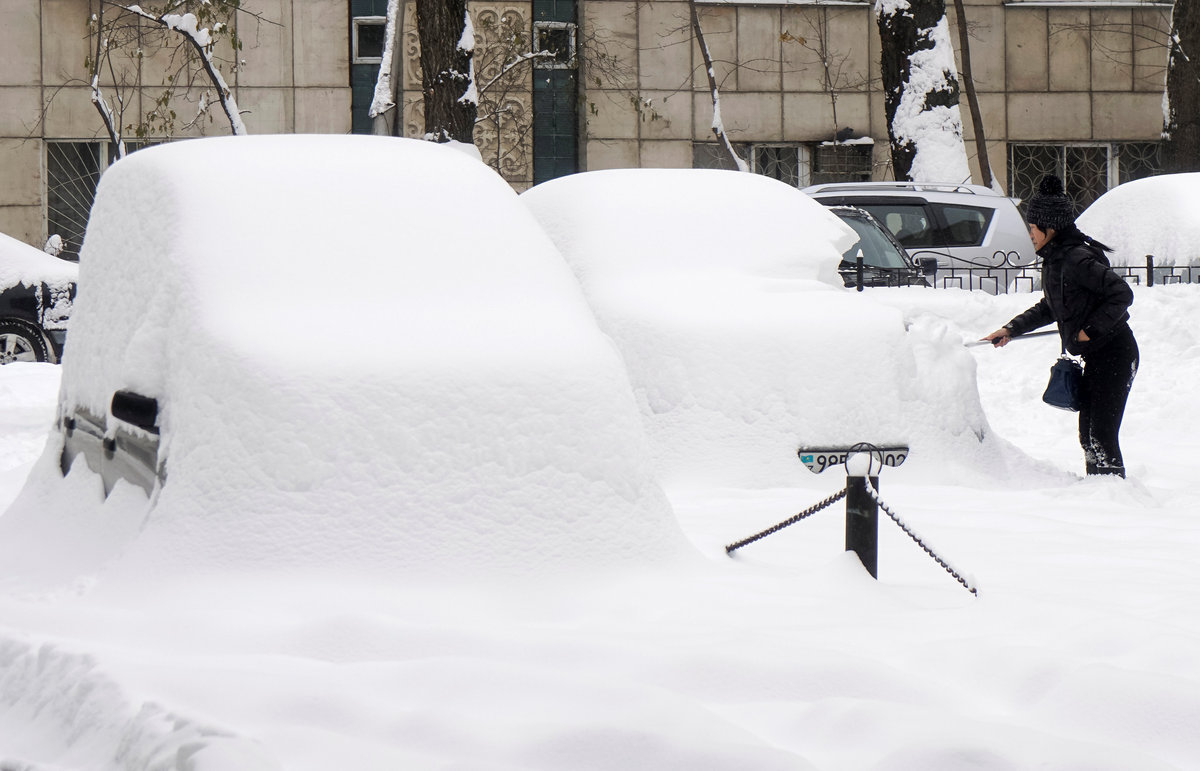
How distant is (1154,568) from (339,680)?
3.27 metres

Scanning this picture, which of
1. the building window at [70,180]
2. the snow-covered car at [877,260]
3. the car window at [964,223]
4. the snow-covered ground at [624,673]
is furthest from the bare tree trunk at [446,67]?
the building window at [70,180]

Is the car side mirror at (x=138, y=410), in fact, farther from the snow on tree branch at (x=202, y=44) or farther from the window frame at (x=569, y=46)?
the window frame at (x=569, y=46)

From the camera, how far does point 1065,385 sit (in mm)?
7633

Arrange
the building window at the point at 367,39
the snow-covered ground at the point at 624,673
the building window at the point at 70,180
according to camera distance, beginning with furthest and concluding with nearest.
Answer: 1. the building window at the point at 367,39
2. the building window at the point at 70,180
3. the snow-covered ground at the point at 624,673

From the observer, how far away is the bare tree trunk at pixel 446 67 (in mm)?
13891

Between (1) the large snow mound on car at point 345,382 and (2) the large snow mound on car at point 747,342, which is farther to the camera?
(2) the large snow mound on car at point 747,342

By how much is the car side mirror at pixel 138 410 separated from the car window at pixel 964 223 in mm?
13149

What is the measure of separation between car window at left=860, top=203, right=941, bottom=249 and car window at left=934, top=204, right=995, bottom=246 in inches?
6.3

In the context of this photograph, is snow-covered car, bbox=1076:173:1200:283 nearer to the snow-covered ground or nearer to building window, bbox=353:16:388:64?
the snow-covered ground

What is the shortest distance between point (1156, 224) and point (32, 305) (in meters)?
10.6

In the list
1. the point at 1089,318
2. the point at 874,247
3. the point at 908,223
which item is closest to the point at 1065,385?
the point at 1089,318

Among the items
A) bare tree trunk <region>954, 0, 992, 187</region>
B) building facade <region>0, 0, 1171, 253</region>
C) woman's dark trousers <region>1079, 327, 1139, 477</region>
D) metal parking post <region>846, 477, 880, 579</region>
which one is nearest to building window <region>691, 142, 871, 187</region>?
building facade <region>0, 0, 1171, 253</region>

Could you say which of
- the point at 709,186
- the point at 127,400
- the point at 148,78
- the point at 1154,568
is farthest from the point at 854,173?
the point at 127,400

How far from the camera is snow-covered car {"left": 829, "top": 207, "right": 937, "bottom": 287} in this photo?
1230 centimetres
